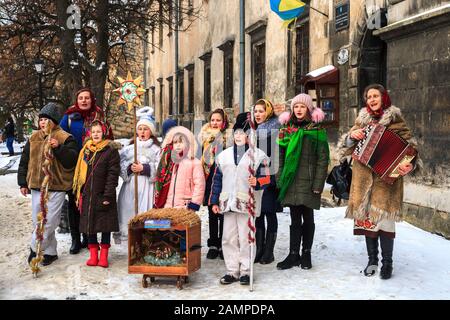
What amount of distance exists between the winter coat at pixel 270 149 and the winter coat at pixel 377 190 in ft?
2.64

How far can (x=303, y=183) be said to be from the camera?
5695mm

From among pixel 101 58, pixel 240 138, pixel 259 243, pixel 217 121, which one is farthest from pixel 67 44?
pixel 240 138

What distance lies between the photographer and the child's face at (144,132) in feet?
20.4

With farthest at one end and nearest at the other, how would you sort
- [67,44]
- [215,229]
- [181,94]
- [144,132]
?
[181,94] < [67,44] < [215,229] < [144,132]

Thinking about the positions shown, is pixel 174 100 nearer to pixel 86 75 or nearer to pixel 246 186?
pixel 86 75

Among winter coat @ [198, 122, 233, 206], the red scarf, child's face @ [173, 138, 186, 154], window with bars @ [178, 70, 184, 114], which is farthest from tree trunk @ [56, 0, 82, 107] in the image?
window with bars @ [178, 70, 184, 114]

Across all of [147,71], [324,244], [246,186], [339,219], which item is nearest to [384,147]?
[246,186]

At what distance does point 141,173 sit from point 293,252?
179 cm

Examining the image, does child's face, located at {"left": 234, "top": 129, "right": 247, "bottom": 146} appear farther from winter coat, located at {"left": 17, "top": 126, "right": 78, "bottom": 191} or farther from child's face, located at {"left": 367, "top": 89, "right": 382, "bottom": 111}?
winter coat, located at {"left": 17, "top": 126, "right": 78, "bottom": 191}

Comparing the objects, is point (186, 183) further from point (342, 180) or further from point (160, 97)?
point (160, 97)

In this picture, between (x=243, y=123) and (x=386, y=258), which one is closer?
(x=386, y=258)

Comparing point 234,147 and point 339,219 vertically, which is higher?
point 234,147

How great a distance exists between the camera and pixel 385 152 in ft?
17.5
